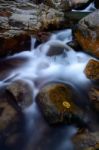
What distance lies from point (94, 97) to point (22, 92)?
134cm

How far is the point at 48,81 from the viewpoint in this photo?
19.7 feet

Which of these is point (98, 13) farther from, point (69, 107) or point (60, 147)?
point (60, 147)

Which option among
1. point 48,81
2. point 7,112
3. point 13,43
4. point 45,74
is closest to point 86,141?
point 7,112

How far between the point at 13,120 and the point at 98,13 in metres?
3.65

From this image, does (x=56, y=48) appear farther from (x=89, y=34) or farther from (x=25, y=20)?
(x=25, y=20)

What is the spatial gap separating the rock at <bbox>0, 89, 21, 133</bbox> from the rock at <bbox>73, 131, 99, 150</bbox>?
1105 mm

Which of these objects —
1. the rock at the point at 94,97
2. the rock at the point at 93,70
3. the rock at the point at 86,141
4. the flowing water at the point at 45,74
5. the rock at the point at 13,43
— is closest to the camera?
the rock at the point at 86,141

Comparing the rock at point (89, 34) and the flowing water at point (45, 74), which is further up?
the rock at point (89, 34)

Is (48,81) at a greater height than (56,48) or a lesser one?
lesser

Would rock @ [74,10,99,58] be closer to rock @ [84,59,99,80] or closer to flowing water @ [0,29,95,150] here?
flowing water @ [0,29,95,150]

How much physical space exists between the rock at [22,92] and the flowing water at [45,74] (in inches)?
3.7

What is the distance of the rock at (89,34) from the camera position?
687 centimetres

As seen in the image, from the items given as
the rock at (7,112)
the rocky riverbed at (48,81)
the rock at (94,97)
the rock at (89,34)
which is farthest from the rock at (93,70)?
the rock at (7,112)

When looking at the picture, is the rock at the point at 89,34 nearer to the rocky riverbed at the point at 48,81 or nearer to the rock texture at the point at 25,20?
the rocky riverbed at the point at 48,81
